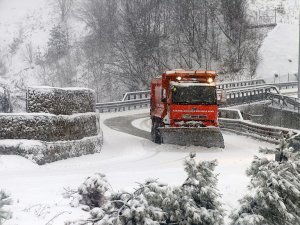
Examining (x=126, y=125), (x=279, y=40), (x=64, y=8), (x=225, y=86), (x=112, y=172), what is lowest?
(x=112, y=172)

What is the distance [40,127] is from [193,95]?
22.1ft

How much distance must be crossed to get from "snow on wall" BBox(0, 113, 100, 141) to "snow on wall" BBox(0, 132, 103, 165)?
10.6 inches

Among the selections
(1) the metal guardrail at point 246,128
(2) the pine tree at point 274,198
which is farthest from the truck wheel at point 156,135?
(2) the pine tree at point 274,198

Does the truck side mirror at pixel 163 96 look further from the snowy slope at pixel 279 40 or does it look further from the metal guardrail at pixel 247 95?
the snowy slope at pixel 279 40

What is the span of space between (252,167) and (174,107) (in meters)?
12.9

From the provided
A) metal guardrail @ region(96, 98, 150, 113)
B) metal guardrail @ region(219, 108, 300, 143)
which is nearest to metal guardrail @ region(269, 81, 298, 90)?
metal guardrail @ region(96, 98, 150, 113)

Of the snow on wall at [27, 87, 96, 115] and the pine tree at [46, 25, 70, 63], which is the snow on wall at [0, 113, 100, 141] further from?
the pine tree at [46, 25, 70, 63]

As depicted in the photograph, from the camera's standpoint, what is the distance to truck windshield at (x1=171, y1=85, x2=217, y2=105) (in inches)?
832

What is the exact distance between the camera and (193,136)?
21047 mm

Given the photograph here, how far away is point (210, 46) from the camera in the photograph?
6372cm

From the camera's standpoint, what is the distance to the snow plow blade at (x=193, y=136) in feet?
68.6

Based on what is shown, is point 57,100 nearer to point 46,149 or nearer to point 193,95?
point 46,149

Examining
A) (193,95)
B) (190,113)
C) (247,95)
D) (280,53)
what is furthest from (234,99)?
(280,53)

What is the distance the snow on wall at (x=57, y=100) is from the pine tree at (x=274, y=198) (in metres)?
11.8
